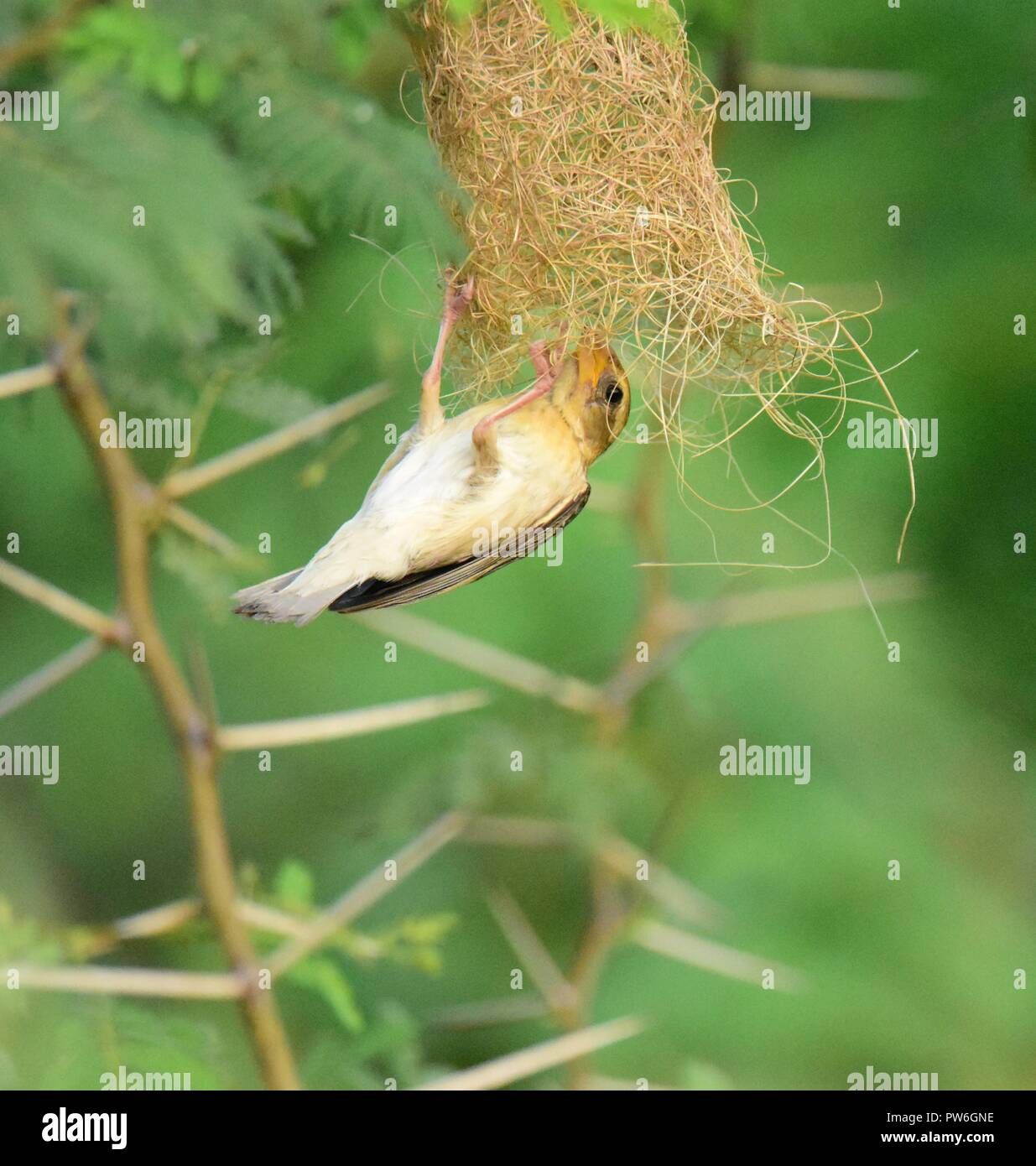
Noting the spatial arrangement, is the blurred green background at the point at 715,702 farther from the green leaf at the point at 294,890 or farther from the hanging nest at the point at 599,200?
the hanging nest at the point at 599,200

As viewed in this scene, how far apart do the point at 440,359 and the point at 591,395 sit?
0.35 meters

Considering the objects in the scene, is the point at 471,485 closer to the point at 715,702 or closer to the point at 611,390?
the point at 611,390

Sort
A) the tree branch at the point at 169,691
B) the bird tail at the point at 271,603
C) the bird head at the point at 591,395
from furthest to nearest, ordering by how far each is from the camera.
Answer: the bird head at the point at 591,395, the tree branch at the point at 169,691, the bird tail at the point at 271,603

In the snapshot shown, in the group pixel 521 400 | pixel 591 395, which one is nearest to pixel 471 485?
pixel 521 400

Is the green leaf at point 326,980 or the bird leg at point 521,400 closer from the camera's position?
the bird leg at point 521,400

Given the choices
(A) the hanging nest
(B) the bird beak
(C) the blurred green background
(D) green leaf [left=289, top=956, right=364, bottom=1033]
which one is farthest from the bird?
(D) green leaf [left=289, top=956, right=364, bottom=1033]

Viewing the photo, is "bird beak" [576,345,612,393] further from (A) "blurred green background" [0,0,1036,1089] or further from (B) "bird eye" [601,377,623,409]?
Result: (A) "blurred green background" [0,0,1036,1089]

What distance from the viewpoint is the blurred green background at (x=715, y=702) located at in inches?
160

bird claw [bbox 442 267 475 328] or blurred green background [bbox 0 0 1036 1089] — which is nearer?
bird claw [bbox 442 267 475 328]

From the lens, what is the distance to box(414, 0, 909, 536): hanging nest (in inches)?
95.3

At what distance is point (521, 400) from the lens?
98.9 inches

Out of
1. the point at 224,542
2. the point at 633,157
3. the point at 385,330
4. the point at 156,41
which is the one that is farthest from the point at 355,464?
the point at 156,41

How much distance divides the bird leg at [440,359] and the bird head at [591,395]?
0.24 metres

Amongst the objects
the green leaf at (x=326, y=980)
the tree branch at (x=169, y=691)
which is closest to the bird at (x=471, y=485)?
the tree branch at (x=169, y=691)
